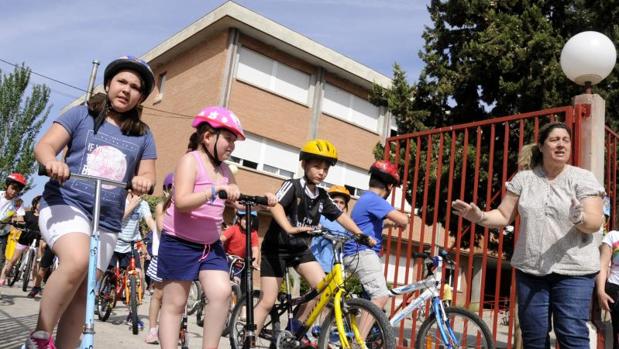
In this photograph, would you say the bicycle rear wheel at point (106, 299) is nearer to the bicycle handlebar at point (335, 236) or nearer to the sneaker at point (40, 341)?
the bicycle handlebar at point (335, 236)

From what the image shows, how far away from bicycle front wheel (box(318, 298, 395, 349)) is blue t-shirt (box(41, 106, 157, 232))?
5.99ft

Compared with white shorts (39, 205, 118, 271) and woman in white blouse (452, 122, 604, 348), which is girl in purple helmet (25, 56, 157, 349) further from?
woman in white blouse (452, 122, 604, 348)

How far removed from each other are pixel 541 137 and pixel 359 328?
6.07 feet

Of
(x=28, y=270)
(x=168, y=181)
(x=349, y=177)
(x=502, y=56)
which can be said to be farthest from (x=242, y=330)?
(x=349, y=177)

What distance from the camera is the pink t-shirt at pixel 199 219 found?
334cm

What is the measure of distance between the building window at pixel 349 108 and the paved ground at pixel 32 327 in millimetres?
14269

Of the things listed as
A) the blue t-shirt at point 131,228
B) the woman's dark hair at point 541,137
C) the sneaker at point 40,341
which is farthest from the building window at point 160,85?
the sneaker at point 40,341

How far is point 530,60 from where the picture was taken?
1117cm

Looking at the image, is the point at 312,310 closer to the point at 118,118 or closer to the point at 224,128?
the point at 224,128

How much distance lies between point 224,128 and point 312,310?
6.33 ft

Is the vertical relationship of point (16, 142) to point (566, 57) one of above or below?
above

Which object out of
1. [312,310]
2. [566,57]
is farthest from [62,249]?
[566,57]

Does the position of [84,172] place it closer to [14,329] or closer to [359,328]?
[359,328]

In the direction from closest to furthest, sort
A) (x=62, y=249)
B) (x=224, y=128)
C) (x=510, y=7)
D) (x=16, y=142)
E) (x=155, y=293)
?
(x=62, y=249) → (x=224, y=128) → (x=155, y=293) → (x=510, y=7) → (x=16, y=142)
